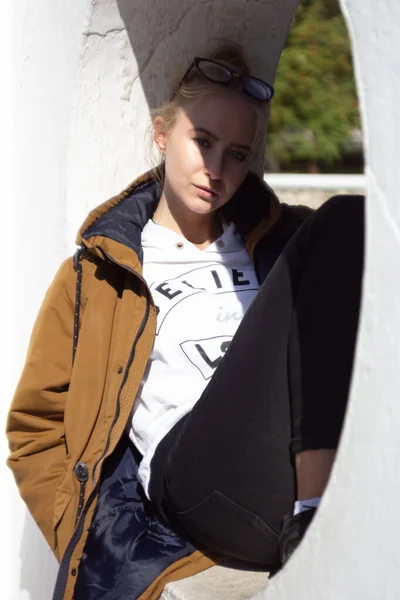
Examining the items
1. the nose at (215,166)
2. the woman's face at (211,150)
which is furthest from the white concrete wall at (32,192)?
the nose at (215,166)

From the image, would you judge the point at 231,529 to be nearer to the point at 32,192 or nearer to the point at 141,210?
the point at 141,210

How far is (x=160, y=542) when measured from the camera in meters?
1.97

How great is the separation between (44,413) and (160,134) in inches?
30.5

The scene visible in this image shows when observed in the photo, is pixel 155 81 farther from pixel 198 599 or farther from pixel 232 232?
pixel 198 599

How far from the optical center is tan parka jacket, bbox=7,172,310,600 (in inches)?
79.7

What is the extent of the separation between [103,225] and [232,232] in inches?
14.5

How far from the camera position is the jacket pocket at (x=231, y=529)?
1.77 m

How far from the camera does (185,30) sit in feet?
8.67

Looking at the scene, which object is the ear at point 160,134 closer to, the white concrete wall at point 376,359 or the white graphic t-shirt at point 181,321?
the white graphic t-shirt at point 181,321

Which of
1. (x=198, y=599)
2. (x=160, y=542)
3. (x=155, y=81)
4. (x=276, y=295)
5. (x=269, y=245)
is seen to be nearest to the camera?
(x=276, y=295)

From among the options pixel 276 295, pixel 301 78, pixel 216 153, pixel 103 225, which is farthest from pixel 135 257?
pixel 301 78

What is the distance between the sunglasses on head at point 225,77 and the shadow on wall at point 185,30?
7.9 inches

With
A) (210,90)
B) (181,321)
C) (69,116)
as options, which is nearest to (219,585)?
(181,321)

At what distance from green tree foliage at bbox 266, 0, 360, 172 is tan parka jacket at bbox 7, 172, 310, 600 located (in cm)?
676
